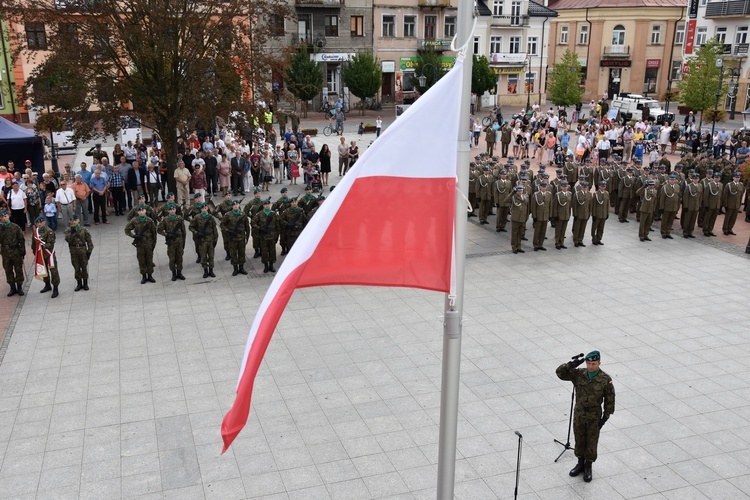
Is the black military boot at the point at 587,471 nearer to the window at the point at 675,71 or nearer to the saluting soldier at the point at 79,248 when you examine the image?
the saluting soldier at the point at 79,248

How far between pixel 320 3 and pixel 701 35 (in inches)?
1188

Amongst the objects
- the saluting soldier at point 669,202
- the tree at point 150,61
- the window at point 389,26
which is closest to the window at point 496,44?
the window at point 389,26

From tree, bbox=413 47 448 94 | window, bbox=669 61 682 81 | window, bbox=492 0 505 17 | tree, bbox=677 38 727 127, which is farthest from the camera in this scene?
window, bbox=669 61 682 81

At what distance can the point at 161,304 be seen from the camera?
13.8m

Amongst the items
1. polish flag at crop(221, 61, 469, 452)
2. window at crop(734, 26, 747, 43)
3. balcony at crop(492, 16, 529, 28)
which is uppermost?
balcony at crop(492, 16, 529, 28)

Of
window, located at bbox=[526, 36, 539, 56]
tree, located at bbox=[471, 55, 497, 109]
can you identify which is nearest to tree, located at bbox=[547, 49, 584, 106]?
tree, located at bbox=[471, 55, 497, 109]

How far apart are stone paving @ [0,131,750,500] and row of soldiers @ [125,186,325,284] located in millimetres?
512

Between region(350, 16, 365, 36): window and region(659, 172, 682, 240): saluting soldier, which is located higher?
region(350, 16, 365, 36): window

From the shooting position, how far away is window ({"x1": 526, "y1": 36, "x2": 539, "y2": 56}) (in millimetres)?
60309

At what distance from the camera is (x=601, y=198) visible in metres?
17.6

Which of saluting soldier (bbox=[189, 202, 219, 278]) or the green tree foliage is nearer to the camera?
saluting soldier (bbox=[189, 202, 219, 278])

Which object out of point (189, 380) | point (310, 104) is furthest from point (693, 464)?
point (310, 104)

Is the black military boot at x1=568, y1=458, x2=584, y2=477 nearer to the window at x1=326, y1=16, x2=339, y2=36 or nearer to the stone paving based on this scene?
the stone paving

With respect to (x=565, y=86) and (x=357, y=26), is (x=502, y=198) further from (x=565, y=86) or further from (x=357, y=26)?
(x=357, y=26)
